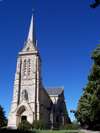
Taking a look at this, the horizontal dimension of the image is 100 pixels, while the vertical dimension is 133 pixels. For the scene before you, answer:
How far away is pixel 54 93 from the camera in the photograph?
262ft

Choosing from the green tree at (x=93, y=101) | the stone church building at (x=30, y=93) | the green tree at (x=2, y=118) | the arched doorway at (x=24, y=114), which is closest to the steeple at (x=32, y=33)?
the stone church building at (x=30, y=93)

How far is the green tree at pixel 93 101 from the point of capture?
A: 1062 inches

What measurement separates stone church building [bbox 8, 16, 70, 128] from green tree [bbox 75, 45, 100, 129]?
25.6 meters

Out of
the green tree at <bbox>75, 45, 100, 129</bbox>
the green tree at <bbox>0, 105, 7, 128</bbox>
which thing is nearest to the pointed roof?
the green tree at <bbox>0, 105, 7, 128</bbox>

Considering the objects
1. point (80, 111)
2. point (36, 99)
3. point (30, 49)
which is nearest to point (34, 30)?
point (30, 49)

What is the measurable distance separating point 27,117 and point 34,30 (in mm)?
26537

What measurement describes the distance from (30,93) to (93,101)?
34540 millimetres

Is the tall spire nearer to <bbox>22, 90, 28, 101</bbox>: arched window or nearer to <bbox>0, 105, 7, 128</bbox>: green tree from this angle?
<bbox>22, 90, 28, 101</bbox>: arched window

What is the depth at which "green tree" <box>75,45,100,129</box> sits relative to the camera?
2698cm

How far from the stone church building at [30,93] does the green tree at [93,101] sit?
83.9 feet

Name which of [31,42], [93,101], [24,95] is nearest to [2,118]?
[24,95]

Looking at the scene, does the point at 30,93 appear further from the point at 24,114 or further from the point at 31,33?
the point at 31,33

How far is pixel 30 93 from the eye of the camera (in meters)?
61.7

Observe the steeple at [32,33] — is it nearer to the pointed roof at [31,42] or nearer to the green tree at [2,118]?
the pointed roof at [31,42]
